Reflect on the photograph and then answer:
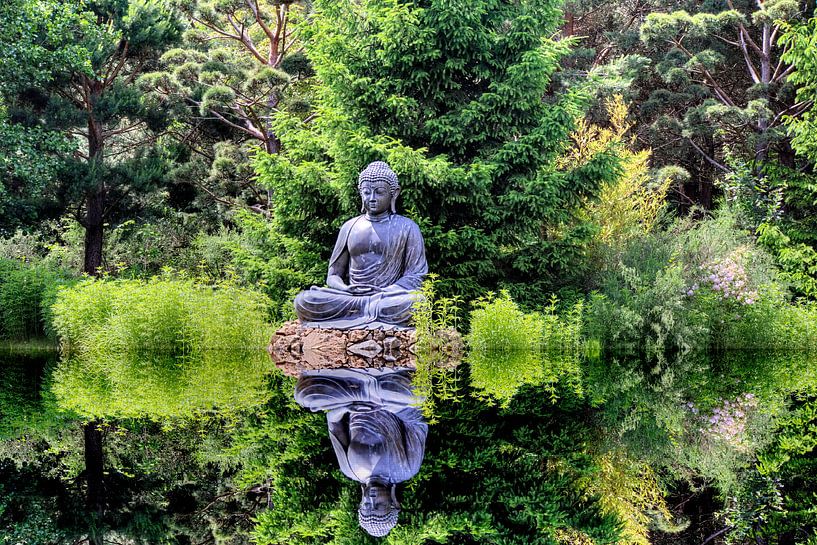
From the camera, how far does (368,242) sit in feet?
40.2

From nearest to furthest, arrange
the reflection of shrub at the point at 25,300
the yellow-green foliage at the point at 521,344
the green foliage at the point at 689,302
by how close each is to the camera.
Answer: the yellow-green foliage at the point at 521,344, the green foliage at the point at 689,302, the reflection of shrub at the point at 25,300

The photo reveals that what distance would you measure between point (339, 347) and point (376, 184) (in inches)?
91.1

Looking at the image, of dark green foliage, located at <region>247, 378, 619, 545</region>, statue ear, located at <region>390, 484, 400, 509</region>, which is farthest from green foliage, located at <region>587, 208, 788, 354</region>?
statue ear, located at <region>390, 484, 400, 509</region>

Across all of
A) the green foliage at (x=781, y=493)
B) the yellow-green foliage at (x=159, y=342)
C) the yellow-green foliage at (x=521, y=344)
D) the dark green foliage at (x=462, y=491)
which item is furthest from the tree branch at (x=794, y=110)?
the dark green foliage at (x=462, y=491)

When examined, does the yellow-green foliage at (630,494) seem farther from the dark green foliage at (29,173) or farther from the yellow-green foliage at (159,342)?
the dark green foliage at (29,173)

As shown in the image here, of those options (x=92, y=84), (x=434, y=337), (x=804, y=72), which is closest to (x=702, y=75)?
(x=804, y=72)

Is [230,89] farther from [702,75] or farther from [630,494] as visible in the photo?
[630,494]

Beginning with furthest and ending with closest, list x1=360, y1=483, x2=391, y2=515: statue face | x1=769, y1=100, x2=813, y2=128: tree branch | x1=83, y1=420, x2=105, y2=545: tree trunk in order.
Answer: x1=769, y1=100, x2=813, y2=128: tree branch
x1=360, y1=483, x2=391, y2=515: statue face
x1=83, y1=420, x2=105, y2=545: tree trunk

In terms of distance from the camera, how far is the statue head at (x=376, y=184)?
1215 centimetres

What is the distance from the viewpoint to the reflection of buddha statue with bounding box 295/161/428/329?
12.0m

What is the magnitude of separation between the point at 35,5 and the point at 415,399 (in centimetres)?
1345

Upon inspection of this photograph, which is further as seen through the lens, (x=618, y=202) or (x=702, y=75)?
(x=702, y=75)

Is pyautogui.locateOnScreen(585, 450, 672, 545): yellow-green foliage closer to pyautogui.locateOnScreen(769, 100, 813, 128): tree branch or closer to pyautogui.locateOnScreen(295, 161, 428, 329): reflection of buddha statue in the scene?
pyautogui.locateOnScreen(295, 161, 428, 329): reflection of buddha statue

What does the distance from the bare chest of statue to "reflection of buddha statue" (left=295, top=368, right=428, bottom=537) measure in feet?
13.9
